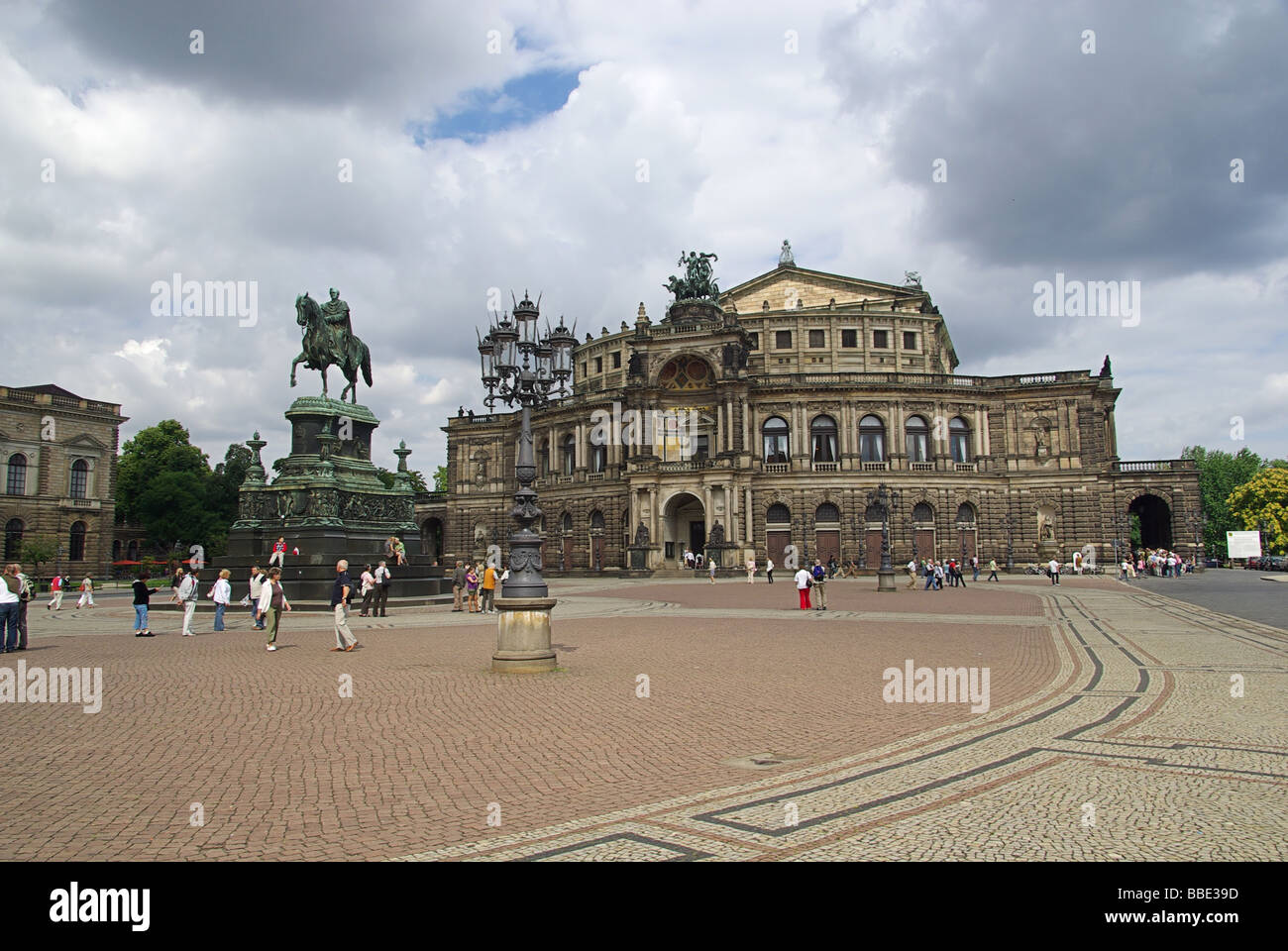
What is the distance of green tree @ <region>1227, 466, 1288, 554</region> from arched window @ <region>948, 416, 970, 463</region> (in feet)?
114

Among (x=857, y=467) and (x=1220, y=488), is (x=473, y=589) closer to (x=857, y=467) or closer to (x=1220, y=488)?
(x=857, y=467)

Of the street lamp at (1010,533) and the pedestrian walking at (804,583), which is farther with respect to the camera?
the street lamp at (1010,533)

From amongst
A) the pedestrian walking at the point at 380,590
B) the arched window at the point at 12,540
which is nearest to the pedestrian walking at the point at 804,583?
the pedestrian walking at the point at 380,590

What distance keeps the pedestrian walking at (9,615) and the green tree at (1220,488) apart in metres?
117

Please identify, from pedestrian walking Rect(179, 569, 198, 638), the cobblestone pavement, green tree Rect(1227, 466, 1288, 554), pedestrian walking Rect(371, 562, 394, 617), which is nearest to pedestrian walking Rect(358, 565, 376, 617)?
pedestrian walking Rect(371, 562, 394, 617)

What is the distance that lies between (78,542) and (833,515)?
6228 centimetres

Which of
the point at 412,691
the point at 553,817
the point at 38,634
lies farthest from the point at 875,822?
the point at 38,634

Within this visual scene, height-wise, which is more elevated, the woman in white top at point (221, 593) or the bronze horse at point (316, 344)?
the bronze horse at point (316, 344)

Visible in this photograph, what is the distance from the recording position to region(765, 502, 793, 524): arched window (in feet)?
200

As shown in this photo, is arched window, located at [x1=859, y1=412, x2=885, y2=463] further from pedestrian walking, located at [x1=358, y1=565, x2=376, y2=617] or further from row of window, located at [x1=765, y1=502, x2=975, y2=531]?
pedestrian walking, located at [x1=358, y1=565, x2=376, y2=617]

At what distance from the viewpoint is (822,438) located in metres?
62.2

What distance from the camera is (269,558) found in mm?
27375

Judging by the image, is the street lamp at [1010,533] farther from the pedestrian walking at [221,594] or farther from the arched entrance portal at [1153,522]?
the pedestrian walking at [221,594]

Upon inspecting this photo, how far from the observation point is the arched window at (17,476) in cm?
6606
